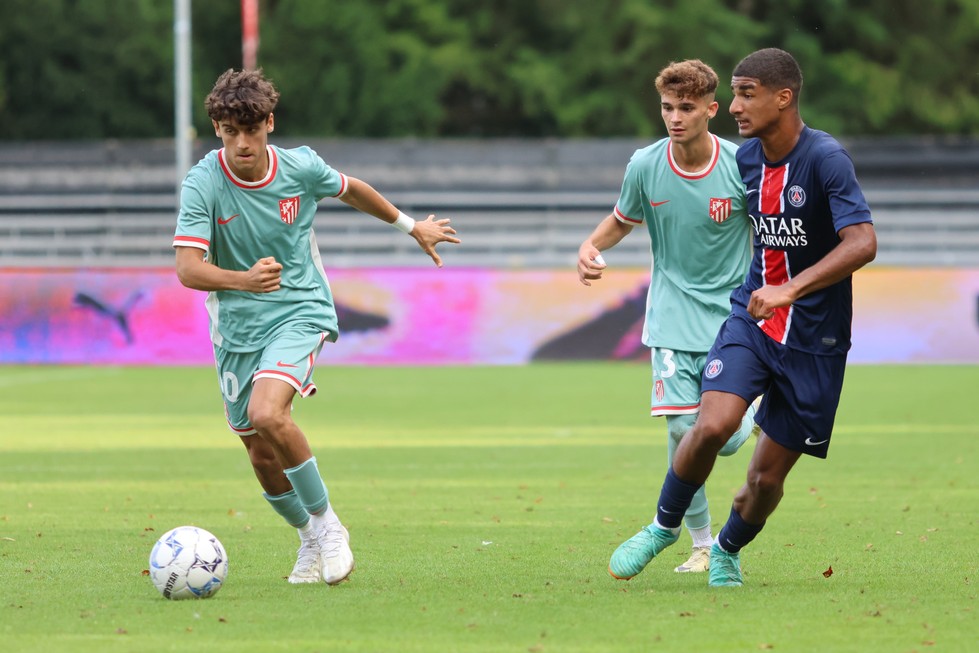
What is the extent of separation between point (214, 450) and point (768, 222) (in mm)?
8263

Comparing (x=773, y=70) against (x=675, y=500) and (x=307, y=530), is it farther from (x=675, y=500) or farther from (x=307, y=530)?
(x=307, y=530)

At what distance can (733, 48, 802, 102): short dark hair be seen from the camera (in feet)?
22.0

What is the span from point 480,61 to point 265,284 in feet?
127

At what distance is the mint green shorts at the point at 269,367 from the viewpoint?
713cm

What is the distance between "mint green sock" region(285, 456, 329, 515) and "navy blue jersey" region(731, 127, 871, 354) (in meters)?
2.05

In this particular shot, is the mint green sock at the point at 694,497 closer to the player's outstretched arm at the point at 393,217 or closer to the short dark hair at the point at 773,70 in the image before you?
the player's outstretched arm at the point at 393,217

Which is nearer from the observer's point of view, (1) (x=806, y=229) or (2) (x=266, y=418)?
(1) (x=806, y=229)

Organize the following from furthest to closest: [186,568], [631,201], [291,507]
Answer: [631,201], [291,507], [186,568]

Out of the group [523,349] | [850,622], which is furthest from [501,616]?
[523,349]

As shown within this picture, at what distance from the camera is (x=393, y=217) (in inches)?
313

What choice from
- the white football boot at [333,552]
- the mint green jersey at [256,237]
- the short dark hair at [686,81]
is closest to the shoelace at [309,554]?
the white football boot at [333,552]

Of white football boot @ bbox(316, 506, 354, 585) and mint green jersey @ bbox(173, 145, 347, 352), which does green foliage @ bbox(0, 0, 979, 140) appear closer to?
mint green jersey @ bbox(173, 145, 347, 352)

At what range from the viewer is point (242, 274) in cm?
700

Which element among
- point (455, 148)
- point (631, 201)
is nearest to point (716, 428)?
point (631, 201)
